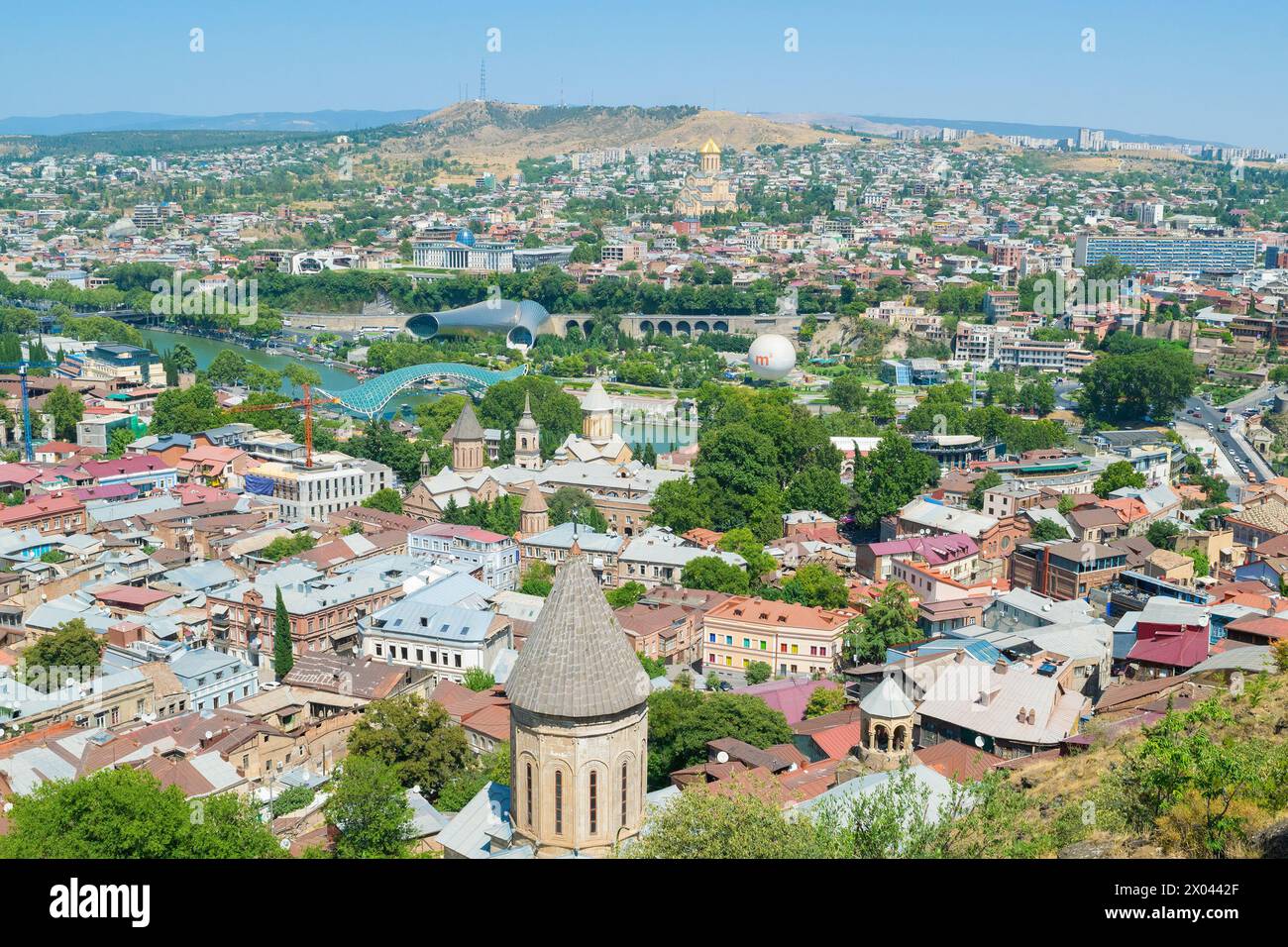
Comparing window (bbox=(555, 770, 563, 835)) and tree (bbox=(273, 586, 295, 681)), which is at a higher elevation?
window (bbox=(555, 770, 563, 835))

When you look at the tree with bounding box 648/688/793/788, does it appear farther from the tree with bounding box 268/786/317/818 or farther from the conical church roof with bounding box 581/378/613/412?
the conical church roof with bounding box 581/378/613/412

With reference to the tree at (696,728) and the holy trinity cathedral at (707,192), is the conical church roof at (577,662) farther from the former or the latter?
the holy trinity cathedral at (707,192)

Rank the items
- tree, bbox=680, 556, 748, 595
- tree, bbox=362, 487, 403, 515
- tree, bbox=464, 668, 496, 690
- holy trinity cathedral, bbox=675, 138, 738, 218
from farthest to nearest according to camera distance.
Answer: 1. holy trinity cathedral, bbox=675, 138, 738, 218
2. tree, bbox=362, 487, 403, 515
3. tree, bbox=680, 556, 748, 595
4. tree, bbox=464, 668, 496, 690

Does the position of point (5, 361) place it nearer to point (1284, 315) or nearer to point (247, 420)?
point (247, 420)

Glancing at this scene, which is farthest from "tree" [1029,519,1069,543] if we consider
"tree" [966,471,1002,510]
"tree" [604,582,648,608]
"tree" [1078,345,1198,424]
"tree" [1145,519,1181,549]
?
"tree" [1078,345,1198,424]

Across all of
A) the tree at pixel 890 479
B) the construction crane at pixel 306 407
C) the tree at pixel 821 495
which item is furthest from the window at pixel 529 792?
the construction crane at pixel 306 407
